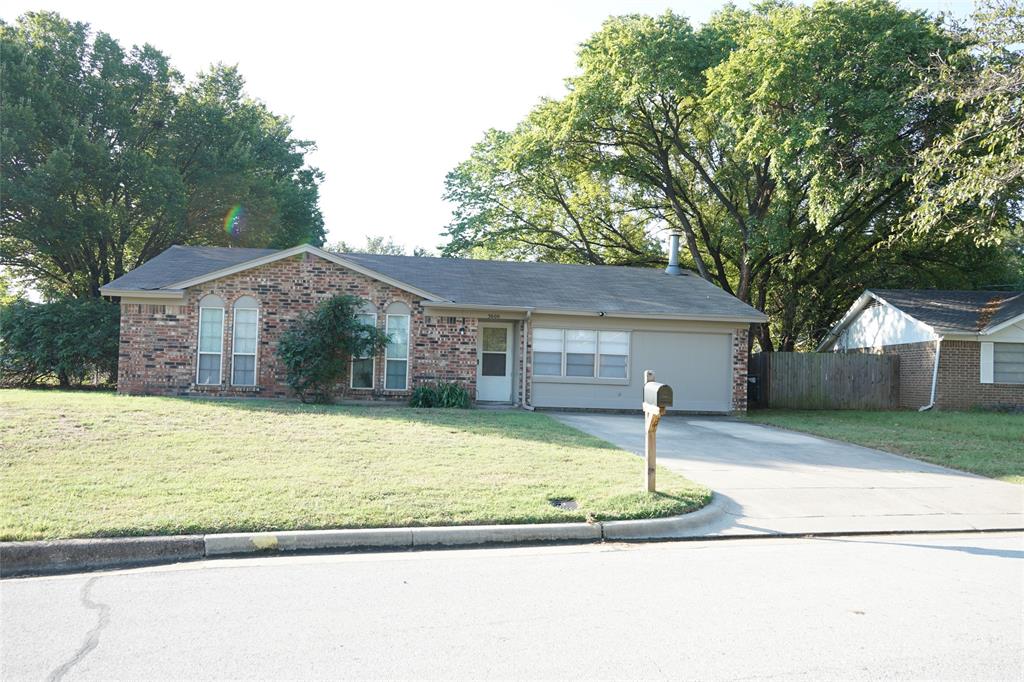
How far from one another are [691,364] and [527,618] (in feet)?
49.0

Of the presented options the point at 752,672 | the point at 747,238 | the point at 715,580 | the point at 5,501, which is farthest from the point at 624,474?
the point at 747,238

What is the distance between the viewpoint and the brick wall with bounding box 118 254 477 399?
657 inches

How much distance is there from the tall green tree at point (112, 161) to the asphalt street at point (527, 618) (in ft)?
73.9

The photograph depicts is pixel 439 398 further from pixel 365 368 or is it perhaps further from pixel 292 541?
pixel 292 541

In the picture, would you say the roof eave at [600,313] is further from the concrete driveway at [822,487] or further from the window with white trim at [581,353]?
the concrete driveway at [822,487]

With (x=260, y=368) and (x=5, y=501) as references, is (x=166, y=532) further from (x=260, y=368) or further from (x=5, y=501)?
(x=260, y=368)

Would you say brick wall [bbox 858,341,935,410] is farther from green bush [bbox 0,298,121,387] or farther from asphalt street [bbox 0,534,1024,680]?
green bush [bbox 0,298,121,387]

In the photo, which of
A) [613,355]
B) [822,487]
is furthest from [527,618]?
[613,355]

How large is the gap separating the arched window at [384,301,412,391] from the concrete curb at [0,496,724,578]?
11.2 m

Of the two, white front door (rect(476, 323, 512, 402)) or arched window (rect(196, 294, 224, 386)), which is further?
white front door (rect(476, 323, 512, 402))

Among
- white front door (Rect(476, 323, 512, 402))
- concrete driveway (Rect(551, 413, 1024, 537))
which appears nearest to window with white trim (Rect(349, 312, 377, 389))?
white front door (Rect(476, 323, 512, 402))

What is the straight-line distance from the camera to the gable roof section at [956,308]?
Answer: 20.8m

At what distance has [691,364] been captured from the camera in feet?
61.6

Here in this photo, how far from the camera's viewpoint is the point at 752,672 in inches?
151
